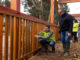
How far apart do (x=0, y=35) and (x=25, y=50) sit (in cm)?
126

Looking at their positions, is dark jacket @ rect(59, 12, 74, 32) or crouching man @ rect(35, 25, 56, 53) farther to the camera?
crouching man @ rect(35, 25, 56, 53)

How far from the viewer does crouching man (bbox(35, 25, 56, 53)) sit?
4.19 metres

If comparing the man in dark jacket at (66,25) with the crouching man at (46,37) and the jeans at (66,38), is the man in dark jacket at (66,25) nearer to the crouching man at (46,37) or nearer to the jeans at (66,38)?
the jeans at (66,38)

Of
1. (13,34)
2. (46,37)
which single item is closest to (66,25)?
(46,37)

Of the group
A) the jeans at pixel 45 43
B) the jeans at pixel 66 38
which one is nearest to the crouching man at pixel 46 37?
the jeans at pixel 45 43

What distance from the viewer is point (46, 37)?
414 cm

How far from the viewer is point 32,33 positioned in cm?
370

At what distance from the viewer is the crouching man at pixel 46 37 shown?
13.8 ft

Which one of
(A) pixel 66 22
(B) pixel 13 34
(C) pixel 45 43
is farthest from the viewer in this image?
(C) pixel 45 43

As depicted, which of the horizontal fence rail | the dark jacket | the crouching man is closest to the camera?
the horizontal fence rail

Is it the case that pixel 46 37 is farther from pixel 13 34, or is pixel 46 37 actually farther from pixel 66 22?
pixel 13 34

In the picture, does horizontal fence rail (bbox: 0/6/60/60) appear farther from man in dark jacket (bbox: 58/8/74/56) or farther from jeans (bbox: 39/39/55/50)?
man in dark jacket (bbox: 58/8/74/56)

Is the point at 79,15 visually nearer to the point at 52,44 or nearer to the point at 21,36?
the point at 52,44

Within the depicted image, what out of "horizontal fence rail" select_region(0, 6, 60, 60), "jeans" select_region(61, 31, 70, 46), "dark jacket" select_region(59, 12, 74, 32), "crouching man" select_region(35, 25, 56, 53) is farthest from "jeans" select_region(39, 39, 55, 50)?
"horizontal fence rail" select_region(0, 6, 60, 60)
